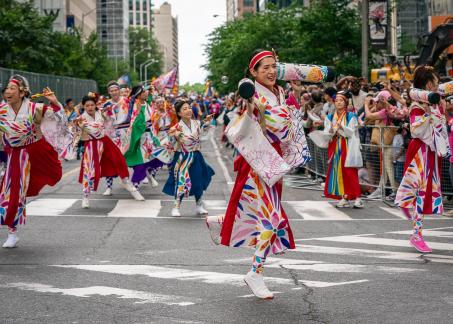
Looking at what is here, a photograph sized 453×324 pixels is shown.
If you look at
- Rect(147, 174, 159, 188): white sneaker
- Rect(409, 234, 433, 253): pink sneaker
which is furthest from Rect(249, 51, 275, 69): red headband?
Rect(147, 174, 159, 188): white sneaker

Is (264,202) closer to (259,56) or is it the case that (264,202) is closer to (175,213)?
(259,56)

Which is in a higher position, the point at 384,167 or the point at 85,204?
the point at 384,167

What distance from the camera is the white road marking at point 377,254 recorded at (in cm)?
932

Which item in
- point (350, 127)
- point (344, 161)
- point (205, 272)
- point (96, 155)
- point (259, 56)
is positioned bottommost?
point (205, 272)

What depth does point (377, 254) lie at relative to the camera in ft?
31.4

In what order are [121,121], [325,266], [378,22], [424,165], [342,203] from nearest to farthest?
[325,266]
[424,165]
[342,203]
[121,121]
[378,22]

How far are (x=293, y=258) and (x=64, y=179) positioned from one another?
1177cm

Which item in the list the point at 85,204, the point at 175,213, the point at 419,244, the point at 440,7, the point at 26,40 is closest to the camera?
the point at 419,244

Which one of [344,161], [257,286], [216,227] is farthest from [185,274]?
[344,161]

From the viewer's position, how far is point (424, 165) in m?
10.1

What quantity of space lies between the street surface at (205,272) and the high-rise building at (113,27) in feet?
485

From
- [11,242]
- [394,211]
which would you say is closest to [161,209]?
[394,211]

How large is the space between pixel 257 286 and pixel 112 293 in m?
1.12

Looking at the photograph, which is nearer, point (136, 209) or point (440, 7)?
point (136, 209)
